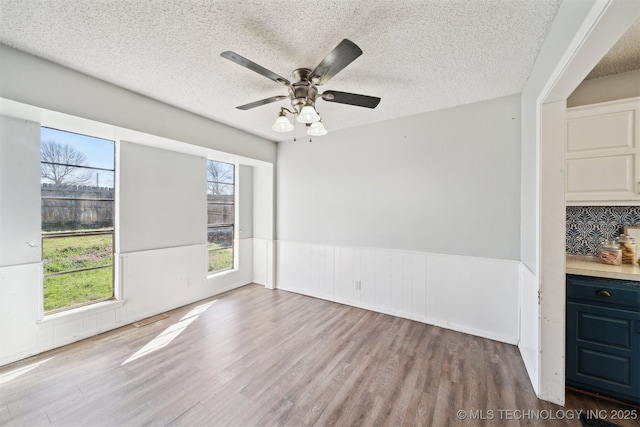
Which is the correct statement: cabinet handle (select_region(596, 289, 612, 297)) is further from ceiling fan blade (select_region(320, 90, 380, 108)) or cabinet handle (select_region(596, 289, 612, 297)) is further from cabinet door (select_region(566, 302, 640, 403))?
ceiling fan blade (select_region(320, 90, 380, 108))

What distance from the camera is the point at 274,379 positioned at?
6.72 ft

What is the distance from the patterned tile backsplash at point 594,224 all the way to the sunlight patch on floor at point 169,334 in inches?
169

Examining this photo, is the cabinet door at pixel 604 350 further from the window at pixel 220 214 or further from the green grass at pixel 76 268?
the green grass at pixel 76 268

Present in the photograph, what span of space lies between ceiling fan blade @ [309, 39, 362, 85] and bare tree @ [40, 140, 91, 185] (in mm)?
2960

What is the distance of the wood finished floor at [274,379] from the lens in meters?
1.69

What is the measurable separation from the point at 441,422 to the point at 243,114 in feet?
11.9

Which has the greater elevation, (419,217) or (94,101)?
(94,101)

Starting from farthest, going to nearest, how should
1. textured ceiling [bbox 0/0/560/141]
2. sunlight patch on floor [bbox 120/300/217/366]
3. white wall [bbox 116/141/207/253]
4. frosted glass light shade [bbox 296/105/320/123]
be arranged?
1. white wall [bbox 116/141/207/253]
2. sunlight patch on floor [bbox 120/300/217/366]
3. frosted glass light shade [bbox 296/105/320/123]
4. textured ceiling [bbox 0/0/560/141]

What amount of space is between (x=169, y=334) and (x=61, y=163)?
228cm

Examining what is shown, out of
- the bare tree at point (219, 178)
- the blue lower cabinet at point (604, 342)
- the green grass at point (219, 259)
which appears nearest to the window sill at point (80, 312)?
the green grass at point (219, 259)

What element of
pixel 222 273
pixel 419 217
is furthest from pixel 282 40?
pixel 222 273

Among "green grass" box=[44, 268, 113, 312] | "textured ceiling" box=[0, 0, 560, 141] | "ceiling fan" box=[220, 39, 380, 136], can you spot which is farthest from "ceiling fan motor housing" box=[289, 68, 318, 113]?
"green grass" box=[44, 268, 113, 312]

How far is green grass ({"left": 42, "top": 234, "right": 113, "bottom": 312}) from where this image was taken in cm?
261

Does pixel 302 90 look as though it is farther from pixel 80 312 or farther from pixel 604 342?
pixel 80 312
